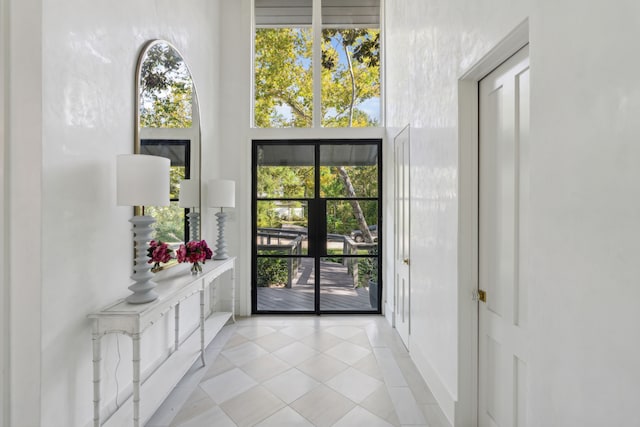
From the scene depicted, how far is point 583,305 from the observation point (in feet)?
3.17

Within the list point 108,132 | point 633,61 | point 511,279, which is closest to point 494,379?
point 511,279

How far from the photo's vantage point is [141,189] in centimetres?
171

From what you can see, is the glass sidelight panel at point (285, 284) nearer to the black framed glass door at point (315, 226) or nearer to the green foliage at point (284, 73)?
the black framed glass door at point (315, 226)

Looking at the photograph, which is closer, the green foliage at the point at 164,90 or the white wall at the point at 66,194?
the white wall at the point at 66,194

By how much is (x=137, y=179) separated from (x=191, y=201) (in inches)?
50.0

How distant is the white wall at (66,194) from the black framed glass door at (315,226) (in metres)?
1.99

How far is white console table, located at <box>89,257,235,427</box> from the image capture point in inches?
64.0

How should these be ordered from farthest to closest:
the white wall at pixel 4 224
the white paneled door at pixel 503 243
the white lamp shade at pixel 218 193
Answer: the white lamp shade at pixel 218 193 → the white paneled door at pixel 503 243 → the white wall at pixel 4 224

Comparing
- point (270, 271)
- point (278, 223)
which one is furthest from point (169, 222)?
point (270, 271)

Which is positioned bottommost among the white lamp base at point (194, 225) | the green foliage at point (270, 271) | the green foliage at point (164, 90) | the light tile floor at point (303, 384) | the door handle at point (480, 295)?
the light tile floor at point (303, 384)

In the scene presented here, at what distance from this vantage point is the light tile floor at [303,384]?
201cm

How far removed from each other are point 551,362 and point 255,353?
8.27 feet

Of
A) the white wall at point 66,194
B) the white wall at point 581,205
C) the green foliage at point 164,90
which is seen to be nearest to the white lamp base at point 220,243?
the green foliage at point 164,90

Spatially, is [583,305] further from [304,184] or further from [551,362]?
[304,184]
